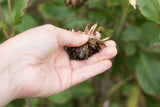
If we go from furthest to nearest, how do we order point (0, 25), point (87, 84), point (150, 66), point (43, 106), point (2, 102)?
point (43, 106) → point (87, 84) → point (150, 66) → point (0, 25) → point (2, 102)

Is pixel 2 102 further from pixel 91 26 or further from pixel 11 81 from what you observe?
pixel 91 26

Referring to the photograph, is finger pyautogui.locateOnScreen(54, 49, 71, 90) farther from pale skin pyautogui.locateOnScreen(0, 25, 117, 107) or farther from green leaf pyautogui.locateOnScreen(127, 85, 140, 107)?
green leaf pyautogui.locateOnScreen(127, 85, 140, 107)

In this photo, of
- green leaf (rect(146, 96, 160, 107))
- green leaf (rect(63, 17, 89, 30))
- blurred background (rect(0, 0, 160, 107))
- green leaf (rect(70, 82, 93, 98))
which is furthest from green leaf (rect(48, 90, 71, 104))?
green leaf (rect(146, 96, 160, 107))

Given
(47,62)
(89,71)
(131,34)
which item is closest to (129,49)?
(131,34)

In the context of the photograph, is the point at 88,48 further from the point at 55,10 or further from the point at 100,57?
the point at 55,10

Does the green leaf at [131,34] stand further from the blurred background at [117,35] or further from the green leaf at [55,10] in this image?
the green leaf at [55,10]

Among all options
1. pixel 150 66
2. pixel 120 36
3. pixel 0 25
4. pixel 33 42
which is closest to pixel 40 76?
pixel 33 42
